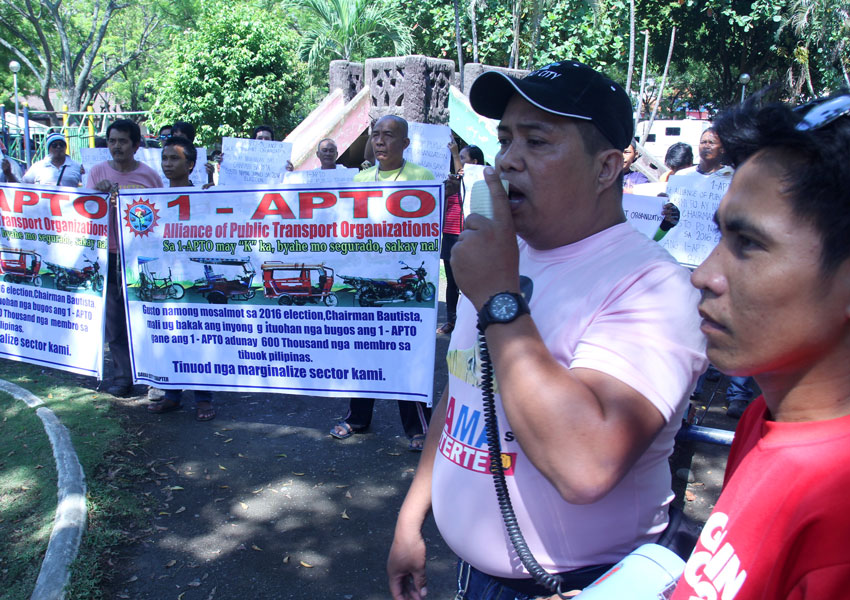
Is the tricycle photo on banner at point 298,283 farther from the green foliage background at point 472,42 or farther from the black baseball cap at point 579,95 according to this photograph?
the green foliage background at point 472,42

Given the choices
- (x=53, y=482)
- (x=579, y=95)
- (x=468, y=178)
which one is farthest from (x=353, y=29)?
(x=579, y=95)

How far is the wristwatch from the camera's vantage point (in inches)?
54.1

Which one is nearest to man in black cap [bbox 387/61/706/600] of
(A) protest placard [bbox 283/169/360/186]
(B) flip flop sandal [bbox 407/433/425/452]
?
(B) flip flop sandal [bbox 407/433/425/452]

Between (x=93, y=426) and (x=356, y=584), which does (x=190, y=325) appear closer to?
(x=93, y=426)

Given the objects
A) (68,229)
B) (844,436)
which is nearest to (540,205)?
(844,436)

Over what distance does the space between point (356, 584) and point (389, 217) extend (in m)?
2.28

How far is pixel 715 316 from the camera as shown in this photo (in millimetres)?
1056

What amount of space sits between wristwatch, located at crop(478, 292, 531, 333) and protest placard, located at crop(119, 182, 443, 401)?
3104 mm

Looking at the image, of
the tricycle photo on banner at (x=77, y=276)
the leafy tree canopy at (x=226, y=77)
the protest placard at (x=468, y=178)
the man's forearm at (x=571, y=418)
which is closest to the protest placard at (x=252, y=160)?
the protest placard at (x=468, y=178)

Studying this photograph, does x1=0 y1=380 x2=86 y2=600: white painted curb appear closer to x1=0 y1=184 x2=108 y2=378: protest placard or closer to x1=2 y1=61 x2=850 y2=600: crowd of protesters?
x1=0 y1=184 x2=108 y2=378: protest placard

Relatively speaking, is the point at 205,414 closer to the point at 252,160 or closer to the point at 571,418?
the point at 571,418

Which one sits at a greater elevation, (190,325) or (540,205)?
(540,205)

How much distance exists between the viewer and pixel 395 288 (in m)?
4.61

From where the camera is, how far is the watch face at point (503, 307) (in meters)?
1.38
